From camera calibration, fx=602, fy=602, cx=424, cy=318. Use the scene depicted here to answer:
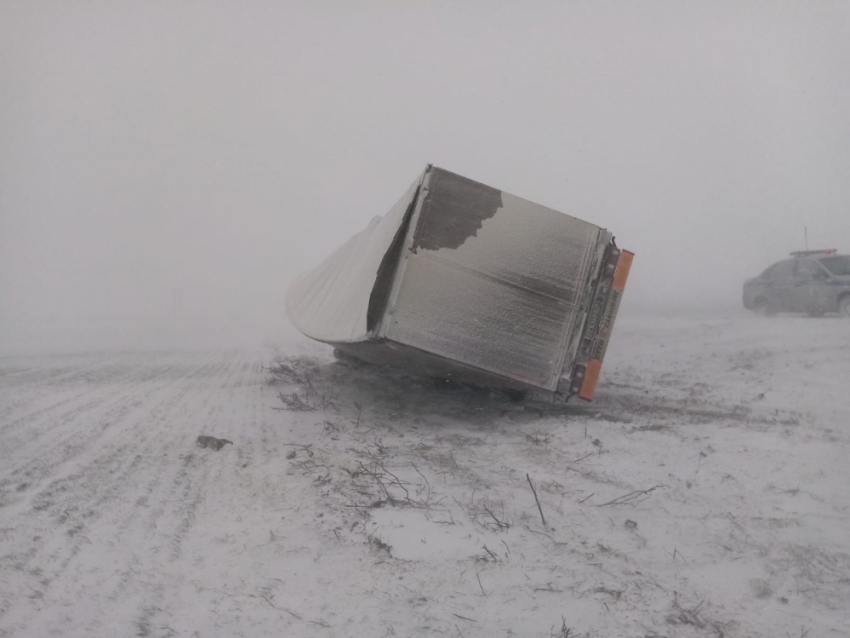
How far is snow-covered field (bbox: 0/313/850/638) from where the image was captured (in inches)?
Result: 97.8

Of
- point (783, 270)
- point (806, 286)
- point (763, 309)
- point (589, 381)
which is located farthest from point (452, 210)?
point (763, 309)

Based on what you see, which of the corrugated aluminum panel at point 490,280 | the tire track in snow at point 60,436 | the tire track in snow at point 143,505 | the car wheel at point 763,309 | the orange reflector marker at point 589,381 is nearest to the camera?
the tire track in snow at point 143,505

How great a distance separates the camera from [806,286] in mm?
10852

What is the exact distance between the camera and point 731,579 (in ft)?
8.79

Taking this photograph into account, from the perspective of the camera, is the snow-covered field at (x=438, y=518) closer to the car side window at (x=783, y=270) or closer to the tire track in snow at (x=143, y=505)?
the tire track in snow at (x=143, y=505)

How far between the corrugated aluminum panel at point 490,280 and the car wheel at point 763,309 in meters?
8.28

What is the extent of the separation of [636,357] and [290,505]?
7.10m

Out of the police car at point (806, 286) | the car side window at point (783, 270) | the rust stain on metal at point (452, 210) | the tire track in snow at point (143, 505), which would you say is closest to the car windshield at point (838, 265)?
the police car at point (806, 286)

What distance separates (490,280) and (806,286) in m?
8.64

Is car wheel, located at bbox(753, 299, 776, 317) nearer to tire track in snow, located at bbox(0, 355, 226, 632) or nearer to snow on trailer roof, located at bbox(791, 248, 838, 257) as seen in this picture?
snow on trailer roof, located at bbox(791, 248, 838, 257)

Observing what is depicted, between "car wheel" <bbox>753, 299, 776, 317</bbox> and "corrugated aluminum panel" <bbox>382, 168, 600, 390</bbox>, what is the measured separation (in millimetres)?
8277

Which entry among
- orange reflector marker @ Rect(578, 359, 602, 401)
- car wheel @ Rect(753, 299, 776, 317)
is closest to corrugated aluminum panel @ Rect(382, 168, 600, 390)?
orange reflector marker @ Rect(578, 359, 602, 401)

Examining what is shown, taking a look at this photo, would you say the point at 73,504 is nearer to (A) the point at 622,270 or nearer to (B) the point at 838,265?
(A) the point at 622,270

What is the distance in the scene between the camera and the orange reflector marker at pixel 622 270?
5316 millimetres
